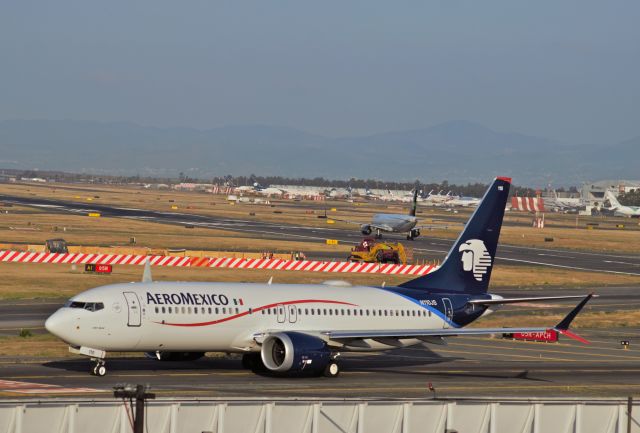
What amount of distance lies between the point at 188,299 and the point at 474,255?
53.1 ft

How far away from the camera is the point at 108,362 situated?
52844mm

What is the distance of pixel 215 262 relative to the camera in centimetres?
10381

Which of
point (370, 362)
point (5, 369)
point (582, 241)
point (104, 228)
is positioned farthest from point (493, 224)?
point (582, 241)

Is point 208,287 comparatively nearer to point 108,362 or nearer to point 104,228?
point 108,362

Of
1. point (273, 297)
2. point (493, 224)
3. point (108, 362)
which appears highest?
point (493, 224)

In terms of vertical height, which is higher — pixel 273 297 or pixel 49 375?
pixel 273 297

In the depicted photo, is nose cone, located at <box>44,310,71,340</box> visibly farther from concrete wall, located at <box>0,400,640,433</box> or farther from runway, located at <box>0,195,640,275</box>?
runway, located at <box>0,195,640,275</box>

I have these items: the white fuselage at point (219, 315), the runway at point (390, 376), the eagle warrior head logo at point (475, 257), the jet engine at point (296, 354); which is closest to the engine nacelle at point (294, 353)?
the jet engine at point (296, 354)

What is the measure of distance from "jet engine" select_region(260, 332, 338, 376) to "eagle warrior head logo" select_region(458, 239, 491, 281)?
35.1 ft

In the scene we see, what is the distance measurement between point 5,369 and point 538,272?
79.6 meters

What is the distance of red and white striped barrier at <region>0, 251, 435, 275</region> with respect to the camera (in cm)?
10031

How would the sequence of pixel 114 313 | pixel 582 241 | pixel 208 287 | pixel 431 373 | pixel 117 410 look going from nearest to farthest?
pixel 117 410 < pixel 114 313 < pixel 208 287 < pixel 431 373 < pixel 582 241

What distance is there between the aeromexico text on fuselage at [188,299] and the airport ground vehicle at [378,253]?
70858 millimetres

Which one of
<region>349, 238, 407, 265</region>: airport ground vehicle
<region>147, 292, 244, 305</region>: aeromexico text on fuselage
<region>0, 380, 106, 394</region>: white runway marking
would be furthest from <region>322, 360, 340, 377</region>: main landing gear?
<region>349, 238, 407, 265</region>: airport ground vehicle
